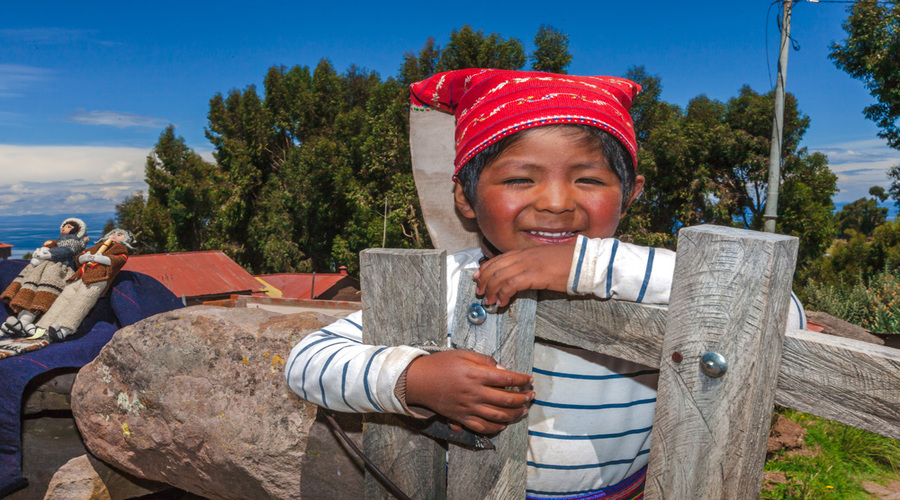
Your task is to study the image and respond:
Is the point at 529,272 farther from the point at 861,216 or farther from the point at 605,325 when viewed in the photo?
the point at 861,216

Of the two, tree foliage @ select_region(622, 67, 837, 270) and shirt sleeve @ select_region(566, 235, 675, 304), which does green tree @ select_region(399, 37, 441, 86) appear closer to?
tree foliage @ select_region(622, 67, 837, 270)

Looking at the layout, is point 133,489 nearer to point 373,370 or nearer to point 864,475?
point 373,370

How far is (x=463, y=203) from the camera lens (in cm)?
170

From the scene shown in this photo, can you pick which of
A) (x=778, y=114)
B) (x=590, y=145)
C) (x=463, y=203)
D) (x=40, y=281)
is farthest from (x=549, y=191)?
(x=778, y=114)

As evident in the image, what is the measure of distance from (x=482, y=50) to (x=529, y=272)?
18688 mm

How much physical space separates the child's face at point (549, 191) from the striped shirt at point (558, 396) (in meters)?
0.18

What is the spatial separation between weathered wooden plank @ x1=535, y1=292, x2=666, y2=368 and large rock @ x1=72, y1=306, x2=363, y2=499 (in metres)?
1.13

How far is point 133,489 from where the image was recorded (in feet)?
9.35

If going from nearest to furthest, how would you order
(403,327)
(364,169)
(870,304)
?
(403,327) < (870,304) < (364,169)

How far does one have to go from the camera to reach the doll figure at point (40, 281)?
3.34 m

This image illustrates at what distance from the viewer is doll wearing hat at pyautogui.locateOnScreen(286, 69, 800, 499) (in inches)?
46.0

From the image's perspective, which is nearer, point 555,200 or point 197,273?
point 555,200

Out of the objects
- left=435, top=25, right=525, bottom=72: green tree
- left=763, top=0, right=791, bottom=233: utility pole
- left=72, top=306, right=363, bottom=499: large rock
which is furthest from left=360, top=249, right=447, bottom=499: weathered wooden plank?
left=435, top=25, right=525, bottom=72: green tree

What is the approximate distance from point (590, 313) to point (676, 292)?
0.62 ft
